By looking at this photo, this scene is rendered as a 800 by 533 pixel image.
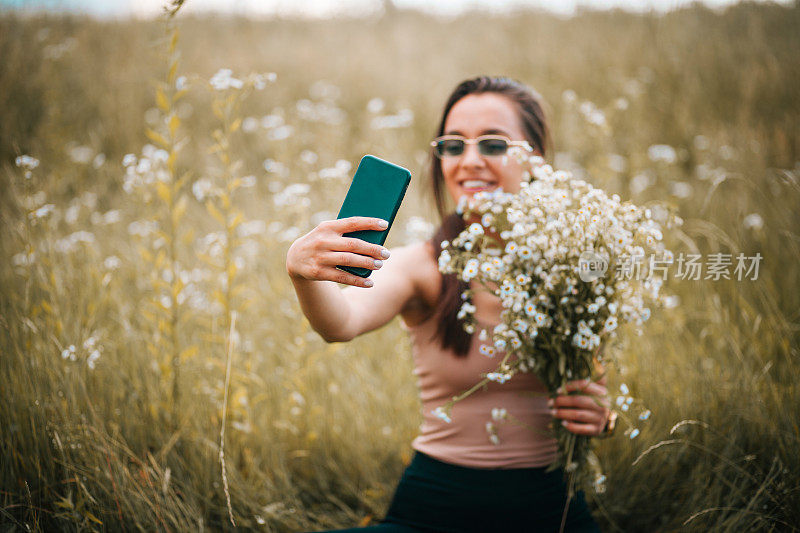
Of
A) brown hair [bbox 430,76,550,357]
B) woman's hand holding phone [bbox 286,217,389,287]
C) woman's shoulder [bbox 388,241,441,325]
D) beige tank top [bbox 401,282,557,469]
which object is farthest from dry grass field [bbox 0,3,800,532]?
woman's hand holding phone [bbox 286,217,389,287]

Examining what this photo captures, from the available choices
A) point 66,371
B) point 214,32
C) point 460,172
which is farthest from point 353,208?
point 214,32

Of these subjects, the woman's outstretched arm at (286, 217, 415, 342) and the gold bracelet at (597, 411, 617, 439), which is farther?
the gold bracelet at (597, 411, 617, 439)

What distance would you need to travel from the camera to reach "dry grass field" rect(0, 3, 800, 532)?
1.92 m

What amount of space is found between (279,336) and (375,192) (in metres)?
2.00

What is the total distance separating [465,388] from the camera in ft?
5.96

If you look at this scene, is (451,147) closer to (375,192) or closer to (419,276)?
(419,276)

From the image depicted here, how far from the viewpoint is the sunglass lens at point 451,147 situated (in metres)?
1.90

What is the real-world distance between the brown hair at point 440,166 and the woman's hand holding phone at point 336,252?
64cm

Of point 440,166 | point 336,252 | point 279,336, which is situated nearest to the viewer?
point 336,252

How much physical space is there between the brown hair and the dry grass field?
Answer: 512 millimetres

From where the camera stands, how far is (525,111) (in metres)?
2.00

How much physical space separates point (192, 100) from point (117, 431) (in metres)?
6.50

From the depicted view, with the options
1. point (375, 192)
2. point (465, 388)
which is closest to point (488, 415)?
point (465, 388)

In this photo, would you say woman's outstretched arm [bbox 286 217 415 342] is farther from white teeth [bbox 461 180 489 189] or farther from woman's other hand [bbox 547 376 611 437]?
woman's other hand [bbox 547 376 611 437]
